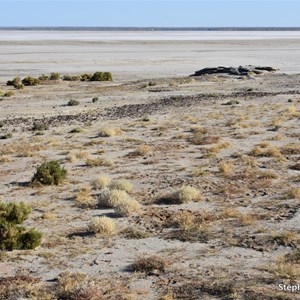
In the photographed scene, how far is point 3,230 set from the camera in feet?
37.1

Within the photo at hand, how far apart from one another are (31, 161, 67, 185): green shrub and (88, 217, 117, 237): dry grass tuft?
4475 millimetres

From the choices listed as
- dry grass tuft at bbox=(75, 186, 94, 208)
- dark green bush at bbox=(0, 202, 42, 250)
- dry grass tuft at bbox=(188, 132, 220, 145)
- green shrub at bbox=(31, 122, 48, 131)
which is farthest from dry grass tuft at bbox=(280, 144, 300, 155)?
dark green bush at bbox=(0, 202, 42, 250)

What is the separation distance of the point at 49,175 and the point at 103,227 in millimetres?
4834

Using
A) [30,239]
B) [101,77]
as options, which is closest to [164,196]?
[30,239]

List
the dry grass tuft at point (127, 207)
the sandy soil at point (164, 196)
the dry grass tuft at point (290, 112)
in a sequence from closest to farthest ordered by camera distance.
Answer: the sandy soil at point (164, 196), the dry grass tuft at point (127, 207), the dry grass tuft at point (290, 112)

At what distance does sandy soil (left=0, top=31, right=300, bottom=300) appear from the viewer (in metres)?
9.71

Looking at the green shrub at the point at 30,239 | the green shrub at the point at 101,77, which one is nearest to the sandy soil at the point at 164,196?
the green shrub at the point at 30,239

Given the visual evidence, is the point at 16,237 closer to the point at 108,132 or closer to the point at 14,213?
the point at 14,213

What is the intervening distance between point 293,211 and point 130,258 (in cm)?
482

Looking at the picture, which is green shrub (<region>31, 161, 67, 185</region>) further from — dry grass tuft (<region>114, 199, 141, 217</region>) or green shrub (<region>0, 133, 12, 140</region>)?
green shrub (<region>0, 133, 12, 140</region>)

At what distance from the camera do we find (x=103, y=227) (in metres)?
12.2

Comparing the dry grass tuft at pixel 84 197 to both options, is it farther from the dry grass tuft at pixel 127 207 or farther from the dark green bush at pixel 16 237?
the dark green bush at pixel 16 237

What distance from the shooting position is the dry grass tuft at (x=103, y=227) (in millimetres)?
12211

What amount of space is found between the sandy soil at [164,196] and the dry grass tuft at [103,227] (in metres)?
0.13
